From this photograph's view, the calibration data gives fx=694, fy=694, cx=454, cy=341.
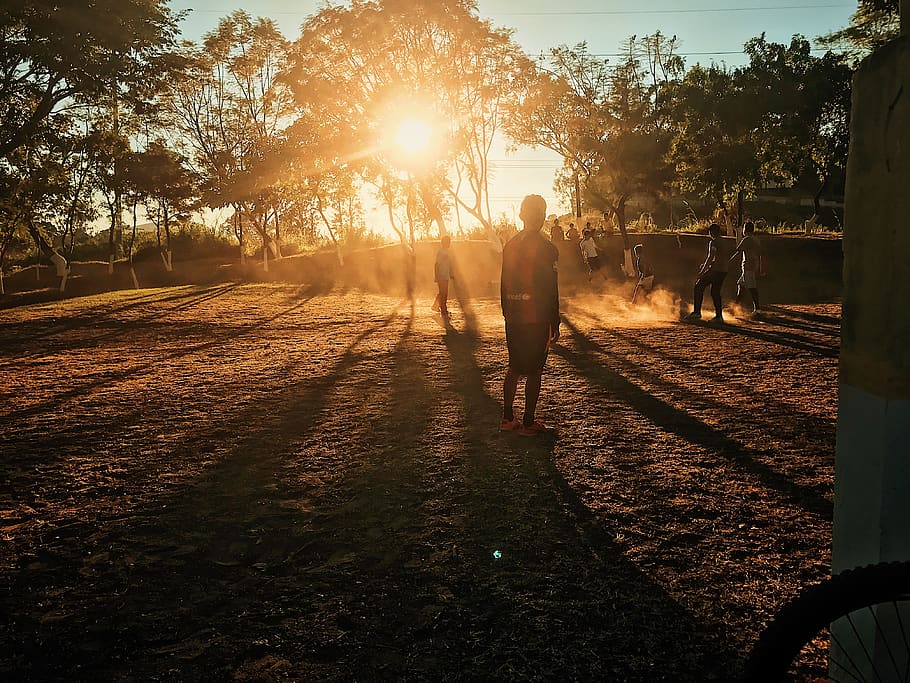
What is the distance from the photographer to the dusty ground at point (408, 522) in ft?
10.2

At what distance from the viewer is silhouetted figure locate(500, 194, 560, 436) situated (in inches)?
241

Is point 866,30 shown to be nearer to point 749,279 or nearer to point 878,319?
point 749,279

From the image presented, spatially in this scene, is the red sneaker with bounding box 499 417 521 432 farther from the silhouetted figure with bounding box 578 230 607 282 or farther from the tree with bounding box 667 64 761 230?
the tree with bounding box 667 64 761 230

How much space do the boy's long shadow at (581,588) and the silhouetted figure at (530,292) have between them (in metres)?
0.93

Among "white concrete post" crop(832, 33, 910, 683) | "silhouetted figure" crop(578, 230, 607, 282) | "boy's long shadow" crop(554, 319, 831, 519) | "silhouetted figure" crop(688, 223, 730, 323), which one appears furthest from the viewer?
"silhouetted figure" crop(578, 230, 607, 282)

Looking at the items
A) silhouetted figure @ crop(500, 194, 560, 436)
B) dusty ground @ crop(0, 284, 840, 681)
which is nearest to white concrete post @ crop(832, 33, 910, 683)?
dusty ground @ crop(0, 284, 840, 681)

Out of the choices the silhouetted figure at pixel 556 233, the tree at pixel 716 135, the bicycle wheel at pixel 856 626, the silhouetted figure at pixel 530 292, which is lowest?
the bicycle wheel at pixel 856 626

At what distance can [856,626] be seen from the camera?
220cm

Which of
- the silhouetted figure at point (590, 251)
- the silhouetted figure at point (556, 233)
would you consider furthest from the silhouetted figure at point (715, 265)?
the silhouetted figure at point (556, 233)

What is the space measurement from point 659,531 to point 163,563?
9.71ft

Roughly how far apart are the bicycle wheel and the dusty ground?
0.78 metres

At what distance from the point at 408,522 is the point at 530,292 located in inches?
96.9

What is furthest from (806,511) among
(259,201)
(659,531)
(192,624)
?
(259,201)

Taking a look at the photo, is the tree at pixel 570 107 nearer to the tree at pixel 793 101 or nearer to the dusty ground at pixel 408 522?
the tree at pixel 793 101
